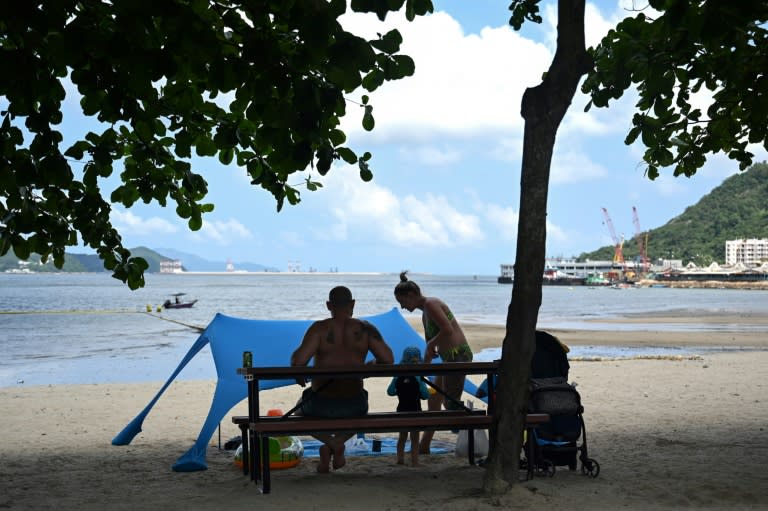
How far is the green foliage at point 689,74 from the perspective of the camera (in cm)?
412

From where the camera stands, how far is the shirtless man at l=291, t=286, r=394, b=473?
6.28m

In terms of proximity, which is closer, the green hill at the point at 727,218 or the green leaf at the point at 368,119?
the green leaf at the point at 368,119

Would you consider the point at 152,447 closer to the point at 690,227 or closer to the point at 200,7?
the point at 200,7

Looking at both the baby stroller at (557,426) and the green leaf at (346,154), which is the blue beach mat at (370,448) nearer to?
the baby stroller at (557,426)

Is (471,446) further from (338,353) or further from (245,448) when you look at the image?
(245,448)

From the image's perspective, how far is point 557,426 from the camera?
20.8 ft

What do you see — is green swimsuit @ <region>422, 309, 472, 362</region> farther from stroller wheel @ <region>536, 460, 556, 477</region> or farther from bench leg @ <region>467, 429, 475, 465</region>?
stroller wheel @ <region>536, 460, 556, 477</region>

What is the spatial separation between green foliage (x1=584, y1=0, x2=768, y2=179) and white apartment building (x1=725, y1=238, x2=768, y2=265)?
173m

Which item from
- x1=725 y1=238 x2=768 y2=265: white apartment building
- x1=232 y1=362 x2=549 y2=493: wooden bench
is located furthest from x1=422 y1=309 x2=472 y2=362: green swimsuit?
x1=725 y1=238 x2=768 y2=265: white apartment building

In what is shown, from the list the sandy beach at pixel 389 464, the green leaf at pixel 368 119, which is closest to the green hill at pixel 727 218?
the sandy beach at pixel 389 464

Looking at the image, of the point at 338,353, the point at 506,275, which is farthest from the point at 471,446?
the point at 506,275

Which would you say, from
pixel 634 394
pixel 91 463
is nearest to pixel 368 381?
pixel 634 394

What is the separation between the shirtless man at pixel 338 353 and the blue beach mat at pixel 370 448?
128 centimetres

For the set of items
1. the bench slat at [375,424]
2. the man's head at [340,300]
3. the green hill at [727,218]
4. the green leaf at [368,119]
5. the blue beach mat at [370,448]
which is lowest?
the blue beach mat at [370,448]
